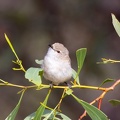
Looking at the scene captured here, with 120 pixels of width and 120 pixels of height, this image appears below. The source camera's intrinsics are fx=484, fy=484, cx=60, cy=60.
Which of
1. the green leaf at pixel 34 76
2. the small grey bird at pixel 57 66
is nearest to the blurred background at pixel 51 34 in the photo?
the small grey bird at pixel 57 66

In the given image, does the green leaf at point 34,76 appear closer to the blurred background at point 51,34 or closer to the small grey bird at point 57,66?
the small grey bird at point 57,66

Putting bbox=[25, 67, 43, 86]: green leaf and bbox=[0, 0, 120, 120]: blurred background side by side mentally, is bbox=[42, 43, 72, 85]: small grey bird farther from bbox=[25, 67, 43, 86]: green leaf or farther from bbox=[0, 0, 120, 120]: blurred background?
bbox=[0, 0, 120, 120]: blurred background

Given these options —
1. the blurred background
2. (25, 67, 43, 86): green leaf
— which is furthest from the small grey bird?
the blurred background

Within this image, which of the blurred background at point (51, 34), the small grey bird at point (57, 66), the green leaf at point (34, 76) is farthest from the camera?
the blurred background at point (51, 34)

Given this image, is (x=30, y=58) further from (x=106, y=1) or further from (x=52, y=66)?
(x=52, y=66)

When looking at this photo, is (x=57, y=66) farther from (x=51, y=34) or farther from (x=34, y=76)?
(x=51, y=34)

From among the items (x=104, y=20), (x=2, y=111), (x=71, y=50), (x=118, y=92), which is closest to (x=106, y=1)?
(x=104, y=20)

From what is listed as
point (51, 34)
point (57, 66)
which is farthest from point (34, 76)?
point (51, 34)
